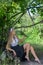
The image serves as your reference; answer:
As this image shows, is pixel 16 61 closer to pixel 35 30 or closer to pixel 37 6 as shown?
pixel 37 6

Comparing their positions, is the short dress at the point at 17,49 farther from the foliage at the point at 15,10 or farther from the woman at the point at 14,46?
the foliage at the point at 15,10

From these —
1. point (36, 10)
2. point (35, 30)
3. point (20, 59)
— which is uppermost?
point (36, 10)

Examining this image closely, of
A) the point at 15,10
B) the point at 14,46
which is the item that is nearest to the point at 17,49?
the point at 14,46

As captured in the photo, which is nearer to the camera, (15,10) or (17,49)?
(17,49)

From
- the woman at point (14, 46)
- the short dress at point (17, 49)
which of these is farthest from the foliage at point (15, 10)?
the short dress at point (17, 49)

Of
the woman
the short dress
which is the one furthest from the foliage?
the short dress

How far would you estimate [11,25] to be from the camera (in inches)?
441

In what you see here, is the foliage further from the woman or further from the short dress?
the short dress

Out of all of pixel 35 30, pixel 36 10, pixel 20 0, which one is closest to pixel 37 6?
pixel 36 10

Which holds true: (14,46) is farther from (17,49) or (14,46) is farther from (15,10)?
(15,10)

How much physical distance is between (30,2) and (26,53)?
2.60 meters

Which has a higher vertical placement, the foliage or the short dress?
the foliage

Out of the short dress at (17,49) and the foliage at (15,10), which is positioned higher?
the foliage at (15,10)

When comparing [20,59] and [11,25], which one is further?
[11,25]
